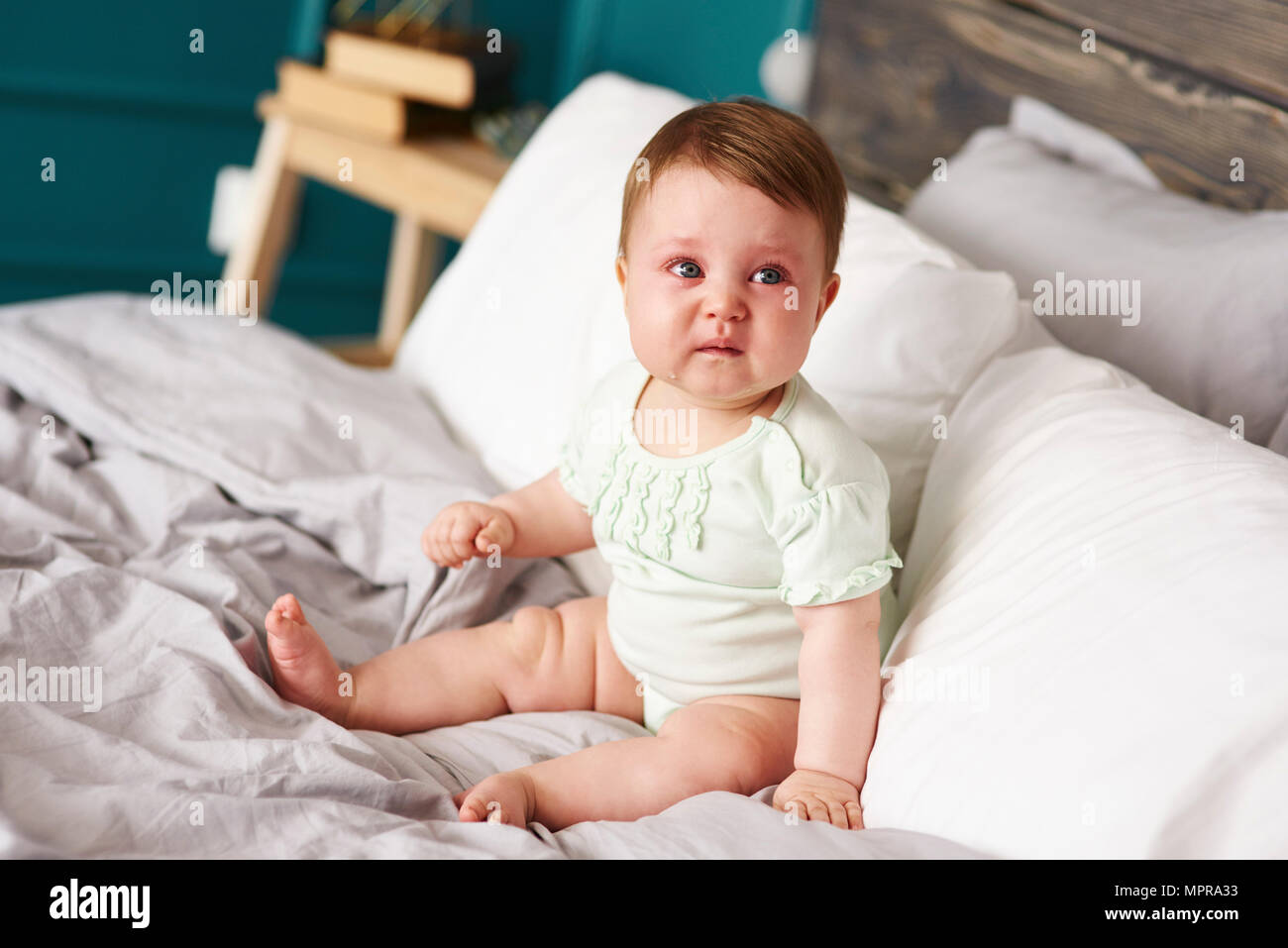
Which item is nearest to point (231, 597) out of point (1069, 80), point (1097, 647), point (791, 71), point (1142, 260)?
point (1097, 647)

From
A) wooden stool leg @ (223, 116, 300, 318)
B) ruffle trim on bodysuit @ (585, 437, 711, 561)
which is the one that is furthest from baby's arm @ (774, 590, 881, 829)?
wooden stool leg @ (223, 116, 300, 318)

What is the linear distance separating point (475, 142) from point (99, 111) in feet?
3.41

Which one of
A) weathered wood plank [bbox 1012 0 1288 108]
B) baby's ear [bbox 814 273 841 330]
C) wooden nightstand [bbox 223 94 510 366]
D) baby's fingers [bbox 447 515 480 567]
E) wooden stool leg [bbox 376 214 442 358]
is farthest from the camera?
wooden stool leg [bbox 376 214 442 358]

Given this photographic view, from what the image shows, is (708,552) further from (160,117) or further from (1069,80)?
(160,117)

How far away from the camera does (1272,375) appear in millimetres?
951

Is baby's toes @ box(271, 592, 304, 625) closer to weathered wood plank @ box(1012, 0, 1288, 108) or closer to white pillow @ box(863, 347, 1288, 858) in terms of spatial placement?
white pillow @ box(863, 347, 1288, 858)

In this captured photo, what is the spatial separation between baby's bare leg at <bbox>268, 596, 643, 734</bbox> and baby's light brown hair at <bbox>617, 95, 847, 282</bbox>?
1.15ft

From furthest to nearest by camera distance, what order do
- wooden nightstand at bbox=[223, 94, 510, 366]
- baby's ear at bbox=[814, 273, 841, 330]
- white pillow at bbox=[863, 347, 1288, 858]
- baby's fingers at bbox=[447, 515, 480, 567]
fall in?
wooden nightstand at bbox=[223, 94, 510, 366]
baby's fingers at bbox=[447, 515, 480, 567]
baby's ear at bbox=[814, 273, 841, 330]
white pillow at bbox=[863, 347, 1288, 858]

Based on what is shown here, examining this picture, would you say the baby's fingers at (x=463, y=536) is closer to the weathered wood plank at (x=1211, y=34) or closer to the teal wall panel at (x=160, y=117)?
the weathered wood plank at (x=1211, y=34)

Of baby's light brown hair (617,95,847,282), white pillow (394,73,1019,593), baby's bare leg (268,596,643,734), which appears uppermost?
baby's light brown hair (617,95,847,282)

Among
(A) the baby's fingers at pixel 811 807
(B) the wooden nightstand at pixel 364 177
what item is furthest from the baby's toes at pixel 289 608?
(B) the wooden nightstand at pixel 364 177

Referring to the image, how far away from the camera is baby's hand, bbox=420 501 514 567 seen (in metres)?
1.00
